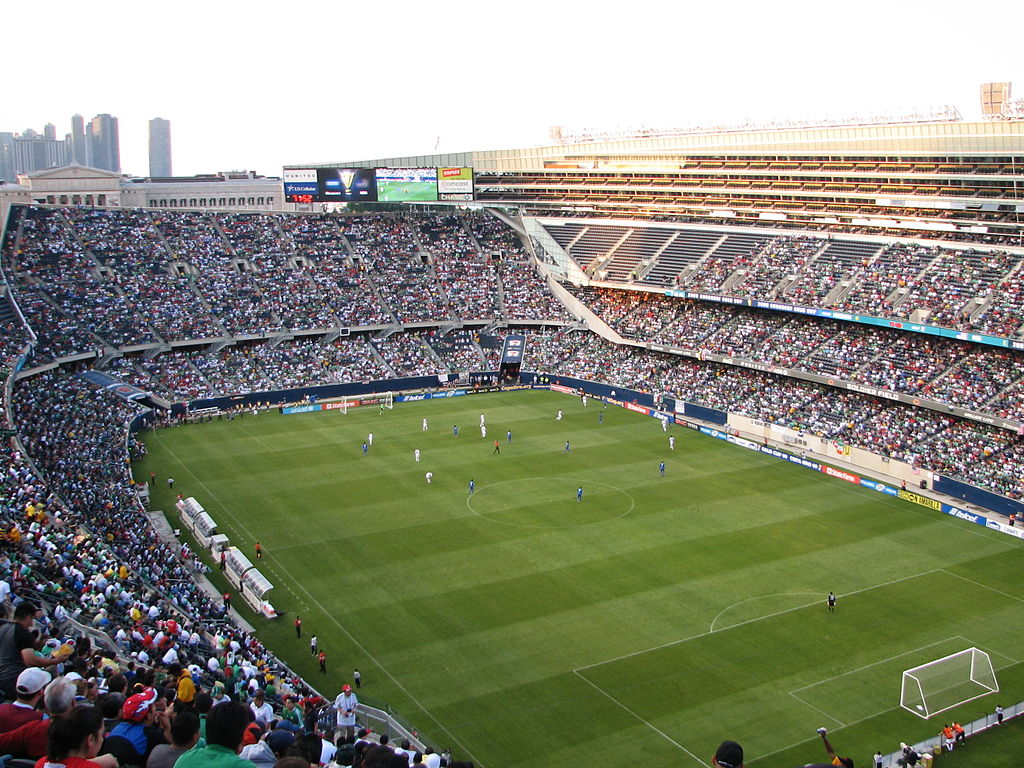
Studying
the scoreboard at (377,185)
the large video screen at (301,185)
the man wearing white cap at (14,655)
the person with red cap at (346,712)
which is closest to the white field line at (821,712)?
the person with red cap at (346,712)

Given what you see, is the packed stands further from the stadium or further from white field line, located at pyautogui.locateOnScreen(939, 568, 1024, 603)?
white field line, located at pyautogui.locateOnScreen(939, 568, 1024, 603)

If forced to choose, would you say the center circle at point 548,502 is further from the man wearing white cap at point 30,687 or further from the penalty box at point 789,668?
the man wearing white cap at point 30,687

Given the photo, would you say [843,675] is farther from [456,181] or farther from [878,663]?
[456,181]

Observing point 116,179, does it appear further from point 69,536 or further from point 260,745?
point 260,745

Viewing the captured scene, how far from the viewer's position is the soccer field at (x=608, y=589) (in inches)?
987

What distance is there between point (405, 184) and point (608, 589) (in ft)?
184

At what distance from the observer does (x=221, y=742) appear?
6.74m

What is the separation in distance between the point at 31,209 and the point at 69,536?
179 ft

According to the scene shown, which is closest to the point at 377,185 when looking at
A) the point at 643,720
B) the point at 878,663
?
the point at 878,663

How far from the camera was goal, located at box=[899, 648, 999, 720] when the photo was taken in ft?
83.7

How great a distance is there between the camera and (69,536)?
26188mm

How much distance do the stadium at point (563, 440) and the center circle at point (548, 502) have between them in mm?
243

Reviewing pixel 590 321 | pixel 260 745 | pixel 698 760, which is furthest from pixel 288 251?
pixel 260 745

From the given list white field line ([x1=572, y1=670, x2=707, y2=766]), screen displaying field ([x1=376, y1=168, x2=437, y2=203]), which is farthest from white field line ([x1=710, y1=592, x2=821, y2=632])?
screen displaying field ([x1=376, y1=168, x2=437, y2=203])
